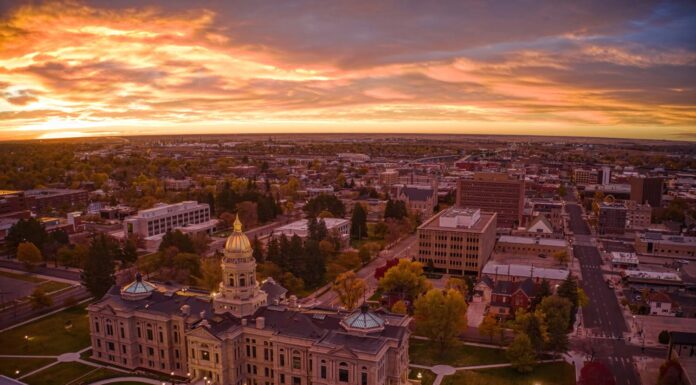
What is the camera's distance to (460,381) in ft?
176

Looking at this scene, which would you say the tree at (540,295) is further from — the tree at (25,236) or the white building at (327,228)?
the tree at (25,236)

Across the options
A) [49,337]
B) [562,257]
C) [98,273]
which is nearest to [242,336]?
[49,337]

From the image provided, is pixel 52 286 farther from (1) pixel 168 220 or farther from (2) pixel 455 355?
(2) pixel 455 355

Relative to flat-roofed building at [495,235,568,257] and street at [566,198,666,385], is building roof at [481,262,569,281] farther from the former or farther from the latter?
flat-roofed building at [495,235,568,257]

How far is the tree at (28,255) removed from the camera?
88.6 metres

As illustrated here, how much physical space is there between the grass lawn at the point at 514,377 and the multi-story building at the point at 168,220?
80077mm

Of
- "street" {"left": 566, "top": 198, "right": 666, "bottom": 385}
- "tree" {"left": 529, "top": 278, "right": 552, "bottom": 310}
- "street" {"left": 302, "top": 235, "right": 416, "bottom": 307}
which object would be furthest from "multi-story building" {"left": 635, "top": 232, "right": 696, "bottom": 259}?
"tree" {"left": 529, "top": 278, "right": 552, "bottom": 310}

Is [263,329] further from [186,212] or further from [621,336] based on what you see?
[186,212]

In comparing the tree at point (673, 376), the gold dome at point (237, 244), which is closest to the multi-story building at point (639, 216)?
the tree at point (673, 376)

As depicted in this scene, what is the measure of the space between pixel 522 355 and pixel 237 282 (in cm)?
3239

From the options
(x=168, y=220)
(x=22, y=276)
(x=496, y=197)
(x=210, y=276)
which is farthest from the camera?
(x=496, y=197)

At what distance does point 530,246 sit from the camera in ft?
360

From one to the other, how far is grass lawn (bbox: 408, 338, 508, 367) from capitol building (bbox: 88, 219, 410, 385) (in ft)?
26.8

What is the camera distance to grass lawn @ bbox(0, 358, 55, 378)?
178 feet
